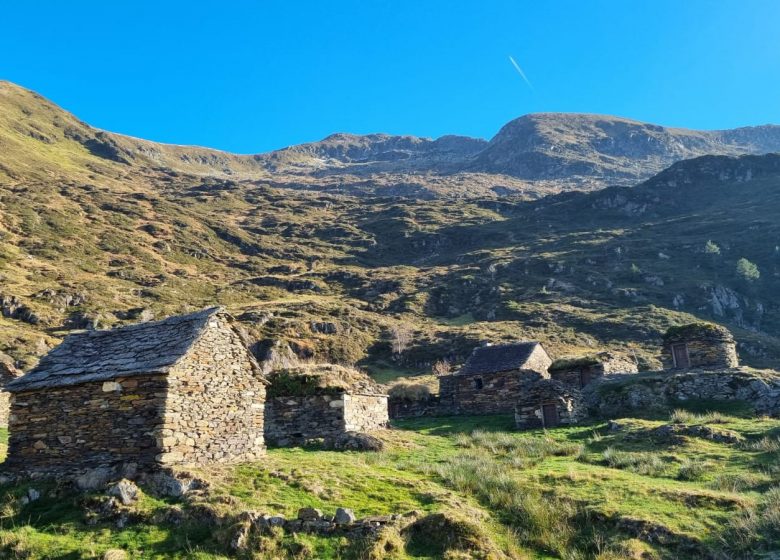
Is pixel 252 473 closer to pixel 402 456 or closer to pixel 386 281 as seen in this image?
pixel 402 456

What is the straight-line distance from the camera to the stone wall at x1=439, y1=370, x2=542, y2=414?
37.3 m

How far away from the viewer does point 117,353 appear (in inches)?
690

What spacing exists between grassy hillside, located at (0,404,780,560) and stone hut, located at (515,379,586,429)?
32.0 feet

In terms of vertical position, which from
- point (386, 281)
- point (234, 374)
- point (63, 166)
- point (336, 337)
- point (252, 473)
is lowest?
point (252, 473)

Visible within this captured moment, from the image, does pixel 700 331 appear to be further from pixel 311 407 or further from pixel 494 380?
pixel 311 407

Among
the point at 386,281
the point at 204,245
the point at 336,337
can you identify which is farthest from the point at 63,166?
the point at 336,337

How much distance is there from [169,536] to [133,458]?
12.9 ft

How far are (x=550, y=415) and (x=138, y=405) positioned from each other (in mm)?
22247

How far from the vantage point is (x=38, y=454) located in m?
16.1

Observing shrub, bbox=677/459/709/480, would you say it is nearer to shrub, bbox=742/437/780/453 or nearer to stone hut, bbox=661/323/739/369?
shrub, bbox=742/437/780/453

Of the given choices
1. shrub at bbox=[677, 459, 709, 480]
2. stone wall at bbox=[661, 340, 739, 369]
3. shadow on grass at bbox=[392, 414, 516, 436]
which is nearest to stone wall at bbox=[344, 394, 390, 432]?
shadow on grass at bbox=[392, 414, 516, 436]

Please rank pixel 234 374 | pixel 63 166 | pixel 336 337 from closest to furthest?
1. pixel 234 374
2. pixel 336 337
3. pixel 63 166

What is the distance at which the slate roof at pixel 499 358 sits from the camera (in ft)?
Result: 127

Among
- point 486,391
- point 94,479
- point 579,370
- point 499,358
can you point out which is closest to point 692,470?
point 94,479
